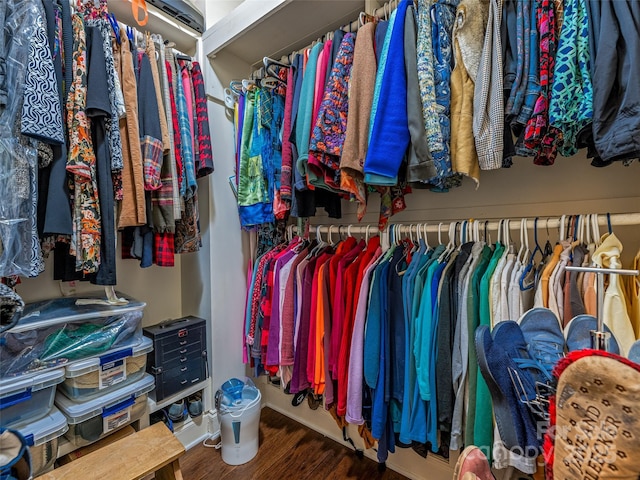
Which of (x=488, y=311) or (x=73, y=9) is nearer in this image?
(x=488, y=311)

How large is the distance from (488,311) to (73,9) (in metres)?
1.83

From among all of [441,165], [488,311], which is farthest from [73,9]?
[488,311]

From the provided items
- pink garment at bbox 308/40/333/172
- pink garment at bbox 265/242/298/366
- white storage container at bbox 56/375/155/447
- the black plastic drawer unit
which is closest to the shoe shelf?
the black plastic drawer unit

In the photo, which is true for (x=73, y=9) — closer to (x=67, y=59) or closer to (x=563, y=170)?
(x=67, y=59)

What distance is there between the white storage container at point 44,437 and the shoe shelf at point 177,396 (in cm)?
40

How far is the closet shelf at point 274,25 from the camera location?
4.51 feet

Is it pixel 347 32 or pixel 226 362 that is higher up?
pixel 347 32

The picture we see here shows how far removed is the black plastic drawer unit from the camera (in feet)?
4.93

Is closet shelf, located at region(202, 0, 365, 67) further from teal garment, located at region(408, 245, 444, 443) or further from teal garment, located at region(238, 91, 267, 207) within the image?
teal garment, located at region(408, 245, 444, 443)

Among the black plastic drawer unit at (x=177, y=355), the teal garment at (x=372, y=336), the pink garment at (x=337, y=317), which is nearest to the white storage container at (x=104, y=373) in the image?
the black plastic drawer unit at (x=177, y=355)

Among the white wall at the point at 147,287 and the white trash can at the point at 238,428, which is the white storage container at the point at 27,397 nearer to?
the white wall at the point at 147,287

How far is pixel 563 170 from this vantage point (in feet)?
3.69

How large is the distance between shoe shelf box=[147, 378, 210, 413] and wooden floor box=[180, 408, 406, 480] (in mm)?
316

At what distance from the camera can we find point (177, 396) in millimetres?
1582
